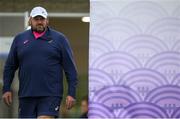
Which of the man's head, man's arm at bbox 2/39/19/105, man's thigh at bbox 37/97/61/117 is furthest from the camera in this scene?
man's arm at bbox 2/39/19/105

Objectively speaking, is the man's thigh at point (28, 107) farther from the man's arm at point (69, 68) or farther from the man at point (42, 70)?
the man's arm at point (69, 68)

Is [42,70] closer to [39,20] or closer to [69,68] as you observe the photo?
[69,68]

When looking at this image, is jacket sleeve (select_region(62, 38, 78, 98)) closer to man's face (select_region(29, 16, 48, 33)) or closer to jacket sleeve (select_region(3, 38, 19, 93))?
man's face (select_region(29, 16, 48, 33))

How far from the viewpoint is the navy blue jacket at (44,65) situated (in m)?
5.96

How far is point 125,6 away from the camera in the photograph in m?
6.84

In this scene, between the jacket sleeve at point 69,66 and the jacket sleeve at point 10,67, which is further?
the jacket sleeve at point 10,67

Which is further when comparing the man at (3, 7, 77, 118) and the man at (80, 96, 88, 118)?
the man at (80, 96, 88, 118)

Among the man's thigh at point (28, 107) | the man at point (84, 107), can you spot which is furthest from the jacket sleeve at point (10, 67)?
the man at point (84, 107)

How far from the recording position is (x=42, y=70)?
5.96 meters

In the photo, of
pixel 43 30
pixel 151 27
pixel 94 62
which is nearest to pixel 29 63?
pixel 43 30

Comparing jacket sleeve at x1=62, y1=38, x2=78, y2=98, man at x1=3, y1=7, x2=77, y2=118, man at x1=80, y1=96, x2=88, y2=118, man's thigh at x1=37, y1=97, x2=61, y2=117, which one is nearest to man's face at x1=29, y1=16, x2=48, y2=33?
man at x1=3, y1=7, x2=77, y2=118

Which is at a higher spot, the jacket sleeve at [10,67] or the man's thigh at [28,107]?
the jacket sleeve at [10,67]

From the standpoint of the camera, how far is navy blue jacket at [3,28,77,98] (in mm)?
5965

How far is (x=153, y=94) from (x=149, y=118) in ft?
0.94
